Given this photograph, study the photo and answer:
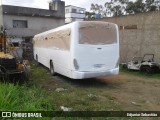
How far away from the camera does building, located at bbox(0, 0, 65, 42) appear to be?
94.6ft

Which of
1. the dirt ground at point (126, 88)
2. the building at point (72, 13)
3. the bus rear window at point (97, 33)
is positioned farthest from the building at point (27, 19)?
the building at point (72, 13)

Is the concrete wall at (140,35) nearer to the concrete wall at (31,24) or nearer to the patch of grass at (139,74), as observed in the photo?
the patch of grass at (139,74)

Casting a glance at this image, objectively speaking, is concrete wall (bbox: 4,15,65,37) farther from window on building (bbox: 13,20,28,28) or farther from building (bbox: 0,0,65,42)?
window on building (bbox: 13,20,28,28)

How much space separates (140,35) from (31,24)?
16.0 meters

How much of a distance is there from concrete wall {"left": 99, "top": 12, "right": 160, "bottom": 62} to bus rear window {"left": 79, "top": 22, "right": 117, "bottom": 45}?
5812mm

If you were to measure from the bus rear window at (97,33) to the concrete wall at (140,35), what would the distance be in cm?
581

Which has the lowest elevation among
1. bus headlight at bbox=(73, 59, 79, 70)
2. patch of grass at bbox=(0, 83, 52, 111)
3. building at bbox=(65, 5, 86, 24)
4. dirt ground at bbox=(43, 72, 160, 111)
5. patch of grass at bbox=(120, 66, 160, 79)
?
dirt ground at bbox=(43, 72, 160, 111)

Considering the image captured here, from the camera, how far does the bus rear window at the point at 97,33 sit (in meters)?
11.5

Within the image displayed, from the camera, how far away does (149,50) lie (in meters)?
17.6

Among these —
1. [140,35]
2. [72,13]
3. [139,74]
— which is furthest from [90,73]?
[72,13]

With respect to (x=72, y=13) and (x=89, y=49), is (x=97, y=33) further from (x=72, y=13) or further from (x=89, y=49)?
(x=72, y=13)

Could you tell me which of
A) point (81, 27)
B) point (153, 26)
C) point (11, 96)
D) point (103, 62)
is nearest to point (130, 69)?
point (153, 26)

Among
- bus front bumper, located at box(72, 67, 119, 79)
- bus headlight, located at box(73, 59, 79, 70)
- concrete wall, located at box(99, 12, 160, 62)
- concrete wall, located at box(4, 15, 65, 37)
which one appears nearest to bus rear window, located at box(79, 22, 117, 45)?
bus headlight, located at box(73, 59, 79, 70)

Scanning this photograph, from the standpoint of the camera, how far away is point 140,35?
18.3 metres
